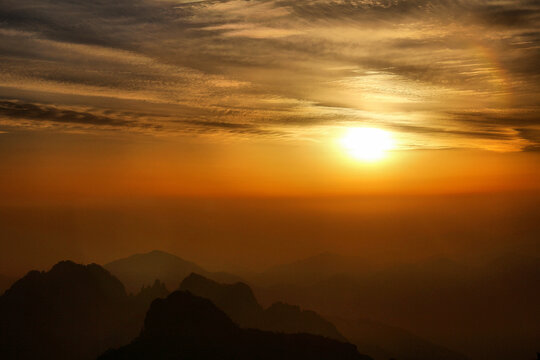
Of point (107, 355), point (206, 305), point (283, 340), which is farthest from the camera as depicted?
point (206, 305)

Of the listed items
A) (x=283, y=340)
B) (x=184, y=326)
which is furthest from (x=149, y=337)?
(x=283, y=340)

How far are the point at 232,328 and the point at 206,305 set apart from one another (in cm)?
995

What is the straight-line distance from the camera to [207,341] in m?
133

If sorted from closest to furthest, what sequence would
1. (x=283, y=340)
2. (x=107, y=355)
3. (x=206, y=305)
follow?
(x=107, y=355), (x=283, y=340), (x=206, y=305)

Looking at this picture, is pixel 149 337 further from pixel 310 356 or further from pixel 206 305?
pixel 310 356

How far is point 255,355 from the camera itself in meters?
126

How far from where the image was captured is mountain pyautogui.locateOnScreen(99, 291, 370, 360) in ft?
413

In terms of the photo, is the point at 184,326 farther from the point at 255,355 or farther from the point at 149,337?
the point at 255,355

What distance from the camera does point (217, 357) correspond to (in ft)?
407

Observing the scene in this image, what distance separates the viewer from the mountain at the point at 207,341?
12594cm

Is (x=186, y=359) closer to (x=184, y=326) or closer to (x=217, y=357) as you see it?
(x=217, y=357)

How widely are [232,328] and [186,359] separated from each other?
54.9ft

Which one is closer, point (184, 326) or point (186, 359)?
point (186, 359)

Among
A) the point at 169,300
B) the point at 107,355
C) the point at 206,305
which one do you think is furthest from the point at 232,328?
the point at 107,355
